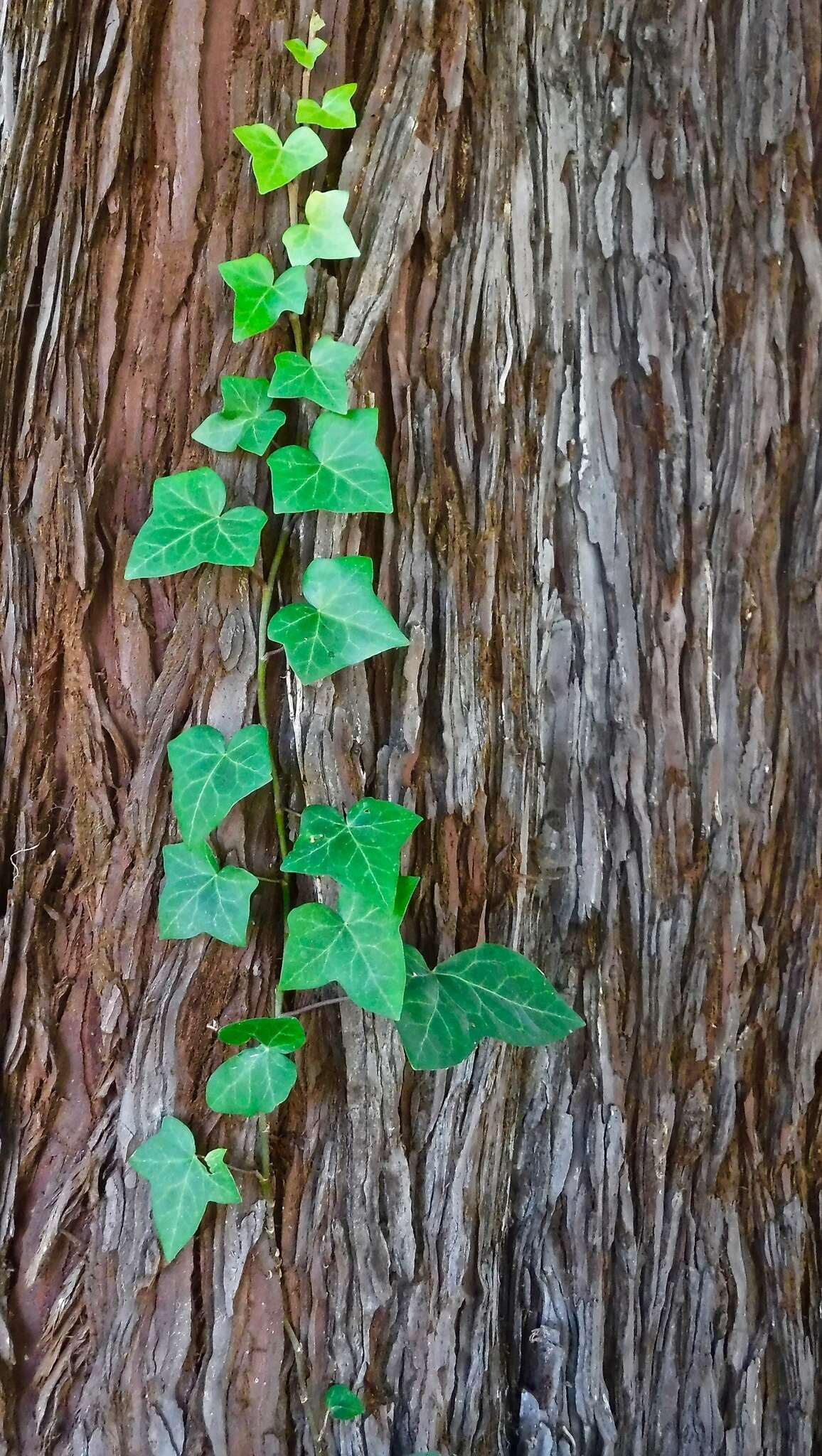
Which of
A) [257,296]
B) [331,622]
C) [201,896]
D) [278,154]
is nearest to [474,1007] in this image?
[201,896]

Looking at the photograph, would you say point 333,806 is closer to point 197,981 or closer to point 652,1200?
point 197,981

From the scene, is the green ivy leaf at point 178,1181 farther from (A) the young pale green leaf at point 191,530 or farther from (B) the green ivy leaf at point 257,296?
(B) the green ivy leaf at point 257,296

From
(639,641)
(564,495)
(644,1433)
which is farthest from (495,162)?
(644,1433)

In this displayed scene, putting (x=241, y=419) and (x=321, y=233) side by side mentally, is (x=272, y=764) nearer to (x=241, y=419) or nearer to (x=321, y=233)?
(x=241, y=419)

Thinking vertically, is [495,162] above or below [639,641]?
above

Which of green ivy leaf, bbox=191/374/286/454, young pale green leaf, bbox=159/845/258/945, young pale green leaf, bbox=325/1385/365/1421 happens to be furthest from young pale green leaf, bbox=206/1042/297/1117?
green ivy leaf, bbox=191/374/286/454

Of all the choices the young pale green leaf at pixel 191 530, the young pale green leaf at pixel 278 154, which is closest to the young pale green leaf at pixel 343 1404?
the young pale green leaf at pixel 191 530
